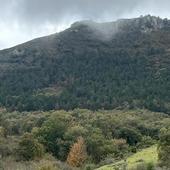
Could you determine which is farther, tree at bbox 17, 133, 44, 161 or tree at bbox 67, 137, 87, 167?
tree at bbox 67, 137, 87, 167

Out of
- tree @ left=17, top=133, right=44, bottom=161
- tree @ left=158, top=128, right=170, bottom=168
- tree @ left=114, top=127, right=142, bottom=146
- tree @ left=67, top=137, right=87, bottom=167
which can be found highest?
tree @ left=158, top=128, right=170, bottom=168

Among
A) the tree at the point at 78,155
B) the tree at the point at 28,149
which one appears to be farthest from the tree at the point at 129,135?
the tree at the point at 28,149

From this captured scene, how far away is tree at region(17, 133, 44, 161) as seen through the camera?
77562mm

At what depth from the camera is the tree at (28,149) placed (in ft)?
254

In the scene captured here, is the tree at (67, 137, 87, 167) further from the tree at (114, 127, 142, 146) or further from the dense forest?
the tree at (114, 127, 142, 146)

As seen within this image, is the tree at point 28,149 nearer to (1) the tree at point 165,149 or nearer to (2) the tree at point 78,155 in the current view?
(2) the tree at point 78,155

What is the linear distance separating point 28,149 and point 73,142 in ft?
41.0

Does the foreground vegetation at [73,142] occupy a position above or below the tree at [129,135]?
above

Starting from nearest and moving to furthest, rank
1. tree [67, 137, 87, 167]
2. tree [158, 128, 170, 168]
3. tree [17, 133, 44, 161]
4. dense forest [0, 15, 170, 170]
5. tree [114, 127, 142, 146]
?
tree [158, 128, 170, 168]
dense forest [0, 15, 170, 170]
tree [17, 133, 44, 161]
tree [67, 137, 87, 167]
tree [114, 127, 142, 146]

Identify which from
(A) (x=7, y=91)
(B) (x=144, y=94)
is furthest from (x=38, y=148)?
(A) (x=7, y=91)

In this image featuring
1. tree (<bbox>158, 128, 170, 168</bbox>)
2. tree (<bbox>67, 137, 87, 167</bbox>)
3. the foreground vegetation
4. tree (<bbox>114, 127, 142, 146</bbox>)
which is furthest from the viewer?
tree (<bbox>114, 127, 142, 146</bbox>)

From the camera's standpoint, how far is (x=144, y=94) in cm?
17125

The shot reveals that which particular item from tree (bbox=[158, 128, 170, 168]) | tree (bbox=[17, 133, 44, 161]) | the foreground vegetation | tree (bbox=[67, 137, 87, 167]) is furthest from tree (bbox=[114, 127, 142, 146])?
tree (bbox=[158, 128, 170, 168])

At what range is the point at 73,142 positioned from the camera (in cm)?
8850
